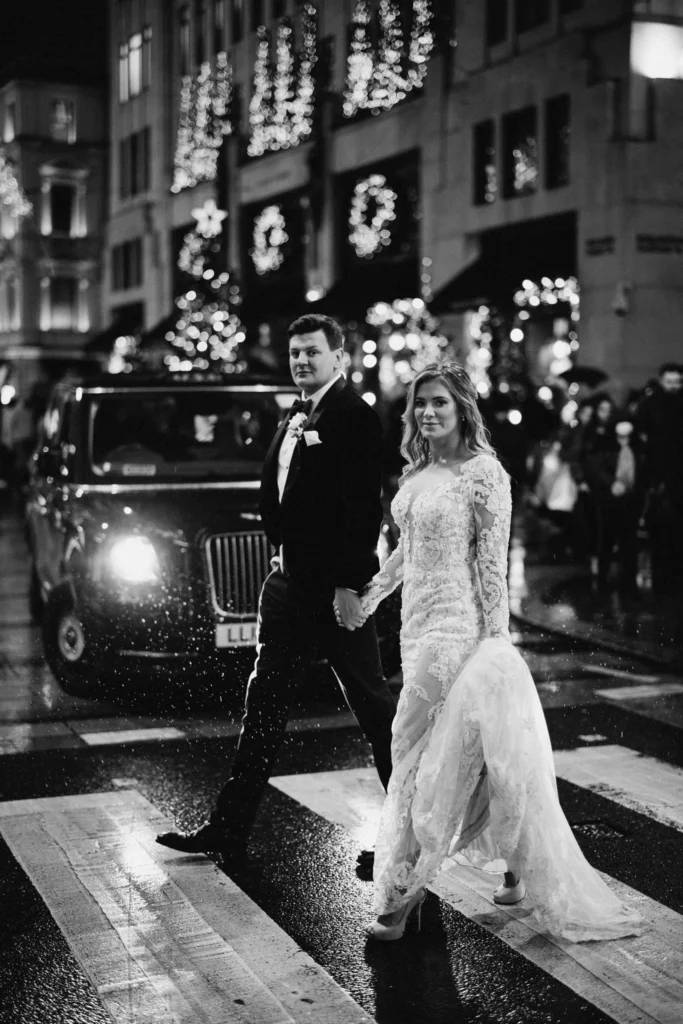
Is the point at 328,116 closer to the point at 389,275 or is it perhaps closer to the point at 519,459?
the point at 389,275

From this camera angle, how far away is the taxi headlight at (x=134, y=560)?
7805 mm

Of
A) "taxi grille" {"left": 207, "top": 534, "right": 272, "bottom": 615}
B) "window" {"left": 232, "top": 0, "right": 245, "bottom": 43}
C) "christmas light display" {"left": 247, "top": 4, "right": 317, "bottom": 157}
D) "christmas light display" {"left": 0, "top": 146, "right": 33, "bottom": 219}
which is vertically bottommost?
"taxi grille" {"left": 207, "top": 534, "right": 272, "bottom": 615}

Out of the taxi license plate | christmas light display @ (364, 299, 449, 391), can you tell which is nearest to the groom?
the taxi license plate

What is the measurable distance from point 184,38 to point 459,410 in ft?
151

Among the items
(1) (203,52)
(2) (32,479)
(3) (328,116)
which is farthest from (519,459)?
(1) (203,52)

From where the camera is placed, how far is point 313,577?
17.0ft

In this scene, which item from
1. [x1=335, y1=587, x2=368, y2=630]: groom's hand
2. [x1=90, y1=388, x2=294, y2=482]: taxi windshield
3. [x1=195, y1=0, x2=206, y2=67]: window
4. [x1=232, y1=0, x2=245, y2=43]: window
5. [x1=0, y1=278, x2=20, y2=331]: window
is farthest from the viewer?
[x1=0, y1=278, x2=20, y2=331]: window

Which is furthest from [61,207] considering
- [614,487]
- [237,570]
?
[237,570]

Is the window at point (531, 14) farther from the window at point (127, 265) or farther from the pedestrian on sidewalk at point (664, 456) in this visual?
the window at point (127, 265)

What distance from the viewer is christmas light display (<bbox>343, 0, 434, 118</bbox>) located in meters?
30.7

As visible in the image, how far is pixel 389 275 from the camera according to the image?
3222cm

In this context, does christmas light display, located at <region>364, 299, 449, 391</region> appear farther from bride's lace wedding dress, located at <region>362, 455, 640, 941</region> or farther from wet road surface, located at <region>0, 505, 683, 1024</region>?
bride's lace wedding dress, located at <region>362, 455, 640, 941</region>

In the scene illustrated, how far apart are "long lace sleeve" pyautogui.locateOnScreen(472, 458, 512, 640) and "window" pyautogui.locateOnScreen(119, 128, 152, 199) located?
4902 centimetres

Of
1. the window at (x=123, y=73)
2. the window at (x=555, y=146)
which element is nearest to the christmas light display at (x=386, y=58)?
the window at (x=555, y=146)
